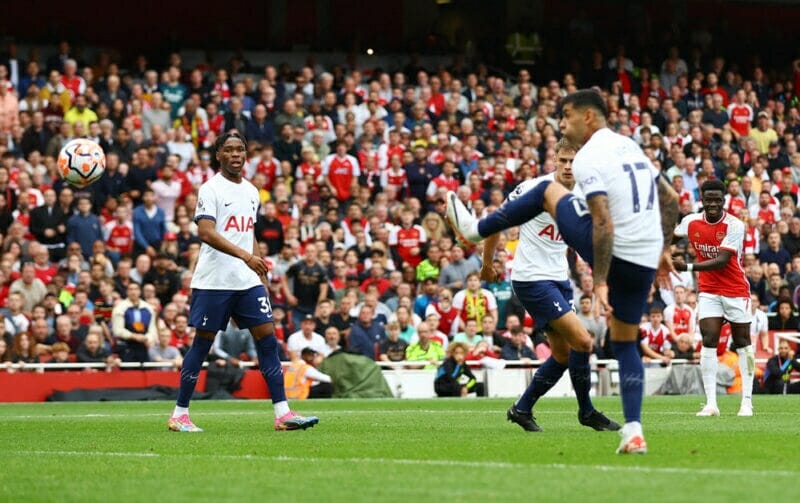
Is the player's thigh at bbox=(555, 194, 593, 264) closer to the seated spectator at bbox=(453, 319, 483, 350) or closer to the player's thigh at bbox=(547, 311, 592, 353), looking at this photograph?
the player's thigh at bbox=(547, 311, 592, 353)

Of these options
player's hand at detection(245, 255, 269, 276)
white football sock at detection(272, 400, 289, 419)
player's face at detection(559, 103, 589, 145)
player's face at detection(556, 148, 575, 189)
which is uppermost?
player's face at detection(559, 103, 589, 145)

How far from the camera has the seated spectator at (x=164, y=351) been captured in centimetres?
2331

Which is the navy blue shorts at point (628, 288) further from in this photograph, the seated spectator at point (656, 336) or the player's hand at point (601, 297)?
the seated spectator at point (656, 336)

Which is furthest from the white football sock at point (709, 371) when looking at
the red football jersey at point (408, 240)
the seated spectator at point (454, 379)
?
the red football jersey at point (408, 240)

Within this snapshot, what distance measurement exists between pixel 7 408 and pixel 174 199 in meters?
6.74

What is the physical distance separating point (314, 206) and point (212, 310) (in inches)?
517

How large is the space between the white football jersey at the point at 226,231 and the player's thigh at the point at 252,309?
7 cm

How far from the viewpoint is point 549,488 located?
24.9 feet

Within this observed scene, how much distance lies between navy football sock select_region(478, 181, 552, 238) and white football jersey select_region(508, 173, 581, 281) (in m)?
1.92

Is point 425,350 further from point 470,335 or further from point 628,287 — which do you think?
point 628,287

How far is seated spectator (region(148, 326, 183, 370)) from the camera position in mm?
23309

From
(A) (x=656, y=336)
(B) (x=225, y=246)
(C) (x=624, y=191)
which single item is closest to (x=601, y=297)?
(C) (x=624, y=191)

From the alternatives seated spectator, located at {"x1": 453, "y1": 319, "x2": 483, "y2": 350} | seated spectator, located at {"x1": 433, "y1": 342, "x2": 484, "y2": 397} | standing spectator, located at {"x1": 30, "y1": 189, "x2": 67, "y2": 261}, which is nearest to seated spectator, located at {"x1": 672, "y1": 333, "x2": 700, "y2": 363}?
seated spectator, located at {"x1": 453, "y1": 319, "x2": 483, "y2": 350}

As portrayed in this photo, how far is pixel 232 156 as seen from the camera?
42.8ft
